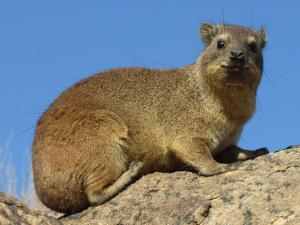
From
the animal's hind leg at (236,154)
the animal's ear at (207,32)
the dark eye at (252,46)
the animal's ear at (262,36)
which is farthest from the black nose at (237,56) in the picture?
the animal's hind leg at (236,154)

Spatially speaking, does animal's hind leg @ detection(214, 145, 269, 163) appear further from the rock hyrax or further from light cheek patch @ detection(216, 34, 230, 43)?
light cheek patch @ detection(216, 34, 230, 43)

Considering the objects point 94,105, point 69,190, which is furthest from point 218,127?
point 69,190

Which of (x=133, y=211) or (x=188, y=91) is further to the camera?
(x=188, y=91)

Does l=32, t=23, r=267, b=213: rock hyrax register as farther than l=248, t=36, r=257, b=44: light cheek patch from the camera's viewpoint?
No

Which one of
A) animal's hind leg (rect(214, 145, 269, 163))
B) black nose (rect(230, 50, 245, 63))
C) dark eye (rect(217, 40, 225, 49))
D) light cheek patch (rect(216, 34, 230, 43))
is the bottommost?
animal's hind leg (rect(214, 145, 269, 163))

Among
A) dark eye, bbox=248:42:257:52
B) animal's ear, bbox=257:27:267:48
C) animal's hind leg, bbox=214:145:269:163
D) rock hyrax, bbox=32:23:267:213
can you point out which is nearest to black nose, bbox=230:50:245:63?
rock hyrax, bbox=32:23:267:213

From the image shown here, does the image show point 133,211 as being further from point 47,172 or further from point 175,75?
point 175,75

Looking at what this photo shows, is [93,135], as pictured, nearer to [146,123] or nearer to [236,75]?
[146,123]

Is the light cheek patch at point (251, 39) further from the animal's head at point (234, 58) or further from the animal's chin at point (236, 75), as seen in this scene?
the animal's chin at point (236, 75)

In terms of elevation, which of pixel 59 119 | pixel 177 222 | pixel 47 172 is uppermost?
pixel 59 119

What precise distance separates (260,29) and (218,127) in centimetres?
217

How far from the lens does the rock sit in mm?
7930

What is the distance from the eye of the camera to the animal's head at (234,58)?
9562 mm

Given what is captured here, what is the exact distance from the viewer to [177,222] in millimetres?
8016
